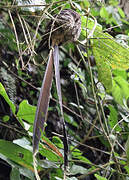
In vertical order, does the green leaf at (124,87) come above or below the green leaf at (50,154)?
above

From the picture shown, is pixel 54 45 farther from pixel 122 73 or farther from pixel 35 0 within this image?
pixel 122 73

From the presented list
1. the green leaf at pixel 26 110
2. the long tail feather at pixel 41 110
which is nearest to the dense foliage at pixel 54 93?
the green leaf at pixel 26 110

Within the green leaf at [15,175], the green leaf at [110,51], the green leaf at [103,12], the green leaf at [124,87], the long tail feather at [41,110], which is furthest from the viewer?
the green leaf at [103,12]

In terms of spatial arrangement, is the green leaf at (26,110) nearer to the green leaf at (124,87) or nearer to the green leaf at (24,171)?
the green leaf at (24,171)

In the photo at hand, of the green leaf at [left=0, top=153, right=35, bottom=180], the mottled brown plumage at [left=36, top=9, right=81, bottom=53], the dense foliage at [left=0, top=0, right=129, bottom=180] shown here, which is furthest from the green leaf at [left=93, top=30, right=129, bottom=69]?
the green leaf at [left=0, top=153, right=35, bottom=180]

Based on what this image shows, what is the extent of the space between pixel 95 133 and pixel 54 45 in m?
0.78

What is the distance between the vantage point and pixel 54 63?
1.60 ft

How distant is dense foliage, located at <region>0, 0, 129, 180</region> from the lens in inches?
25.2

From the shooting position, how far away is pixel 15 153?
629 millimetres

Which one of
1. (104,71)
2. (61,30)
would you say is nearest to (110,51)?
(104,71)

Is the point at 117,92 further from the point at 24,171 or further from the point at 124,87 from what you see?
the point at 24,171

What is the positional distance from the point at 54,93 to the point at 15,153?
53 centimetres

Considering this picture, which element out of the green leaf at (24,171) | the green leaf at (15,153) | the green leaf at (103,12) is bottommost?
the green leaf at (24,171)

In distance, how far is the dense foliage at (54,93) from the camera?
0.64 m
